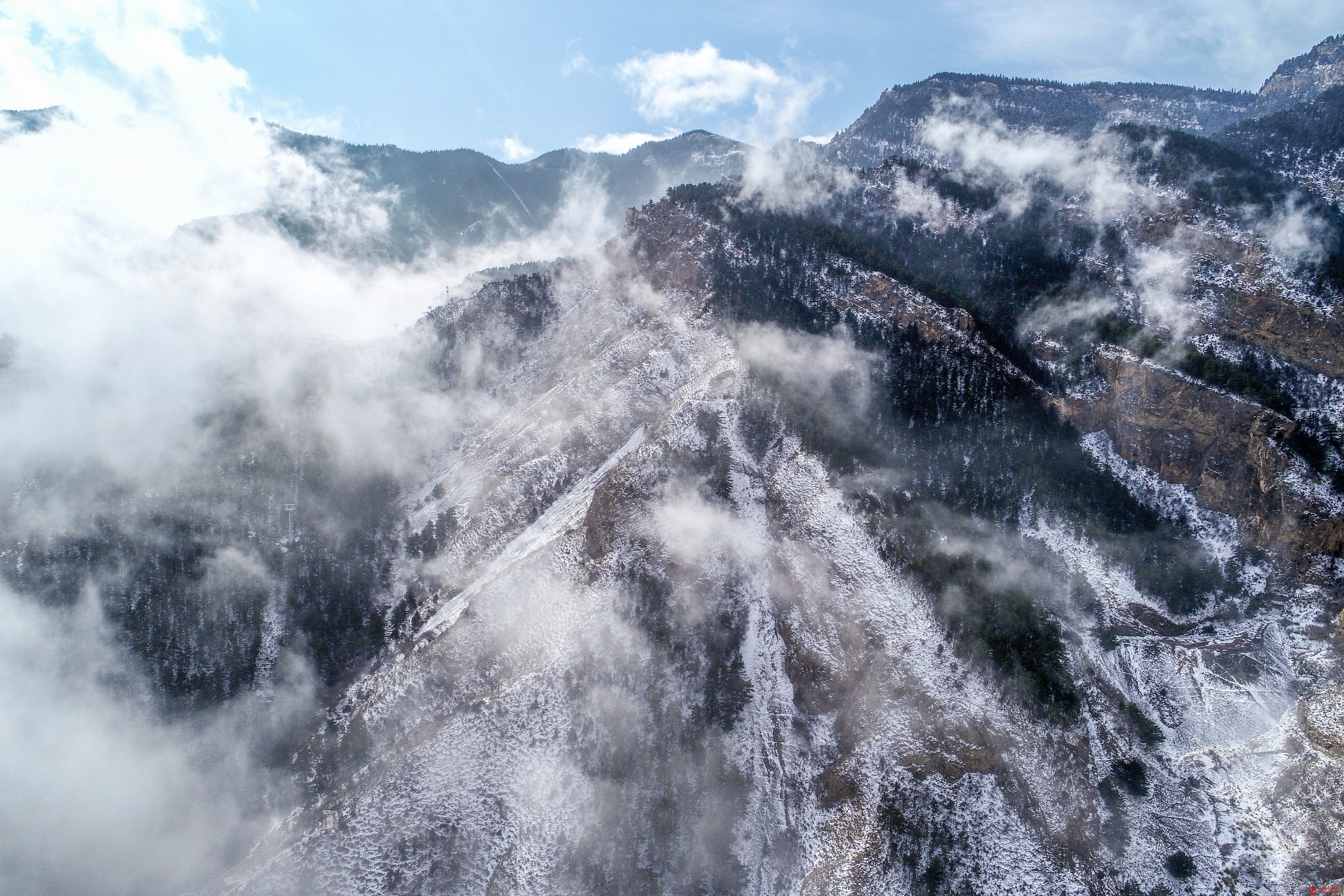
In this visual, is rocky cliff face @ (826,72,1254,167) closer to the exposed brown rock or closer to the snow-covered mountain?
the snow-covered mountain

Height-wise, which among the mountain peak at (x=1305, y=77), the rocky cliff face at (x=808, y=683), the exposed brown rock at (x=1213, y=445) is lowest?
the rocky cliff face at (x=808, y=683)

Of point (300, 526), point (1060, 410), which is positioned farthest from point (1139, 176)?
point (300, 526)

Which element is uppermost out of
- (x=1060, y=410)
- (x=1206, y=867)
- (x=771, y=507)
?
(x=1060, y=410)

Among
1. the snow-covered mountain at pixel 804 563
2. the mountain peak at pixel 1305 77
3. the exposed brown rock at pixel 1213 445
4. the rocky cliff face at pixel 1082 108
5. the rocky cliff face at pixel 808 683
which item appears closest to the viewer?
the rocky cliff face at pixel 808 683

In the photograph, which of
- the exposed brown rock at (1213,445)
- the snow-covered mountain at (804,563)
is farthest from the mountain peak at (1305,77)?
the exposed brown rock at (1213,445)

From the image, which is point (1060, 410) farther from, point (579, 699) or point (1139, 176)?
point (579, 699)

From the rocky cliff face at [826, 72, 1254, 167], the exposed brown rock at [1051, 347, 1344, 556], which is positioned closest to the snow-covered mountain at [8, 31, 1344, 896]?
the exposed brown rock at [1051, 347, 1344, 556]

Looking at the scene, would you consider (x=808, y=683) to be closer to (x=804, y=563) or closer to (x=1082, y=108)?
(x=804, y=563)

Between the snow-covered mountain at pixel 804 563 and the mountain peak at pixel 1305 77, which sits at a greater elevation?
the mountain peak at pixel 1305 77

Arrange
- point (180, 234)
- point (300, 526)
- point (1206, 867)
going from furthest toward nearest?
1. point (180, 234)
2. point (300, 526)
3. point (1206, 867)

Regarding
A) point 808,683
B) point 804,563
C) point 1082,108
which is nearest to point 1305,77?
point 1082,108

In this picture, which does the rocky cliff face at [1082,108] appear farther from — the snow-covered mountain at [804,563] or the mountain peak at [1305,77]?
the snow-covered mountain at [804,563]
